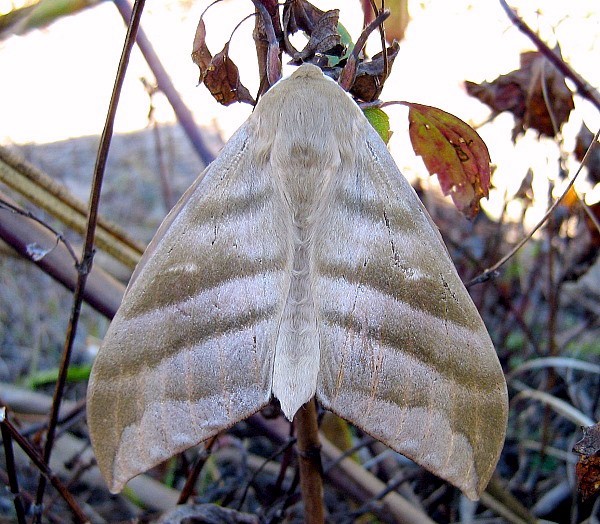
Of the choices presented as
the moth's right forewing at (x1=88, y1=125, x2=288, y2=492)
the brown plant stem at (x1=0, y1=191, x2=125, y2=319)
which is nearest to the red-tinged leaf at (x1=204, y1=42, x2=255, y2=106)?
the moth's right forewing at (x1=88, y1=125, x2=288, y2=492)

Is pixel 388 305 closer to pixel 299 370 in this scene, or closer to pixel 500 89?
pixel 299 370

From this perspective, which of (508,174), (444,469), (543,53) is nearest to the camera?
(444,469)

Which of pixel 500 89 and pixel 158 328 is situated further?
pixel 500 89

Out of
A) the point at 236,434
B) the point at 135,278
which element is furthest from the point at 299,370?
the point at 236,434

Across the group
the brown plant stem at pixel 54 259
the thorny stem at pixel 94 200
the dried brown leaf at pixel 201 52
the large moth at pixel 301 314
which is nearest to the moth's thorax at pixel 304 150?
the large moth at pixel 301 314

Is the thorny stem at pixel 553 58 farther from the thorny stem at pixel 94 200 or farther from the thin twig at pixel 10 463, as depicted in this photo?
the thin twig at pixel 10 463

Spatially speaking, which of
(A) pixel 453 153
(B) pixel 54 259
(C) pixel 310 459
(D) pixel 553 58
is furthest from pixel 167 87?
(C) pixel 310 459

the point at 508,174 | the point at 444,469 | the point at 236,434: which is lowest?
the point at 236,434
